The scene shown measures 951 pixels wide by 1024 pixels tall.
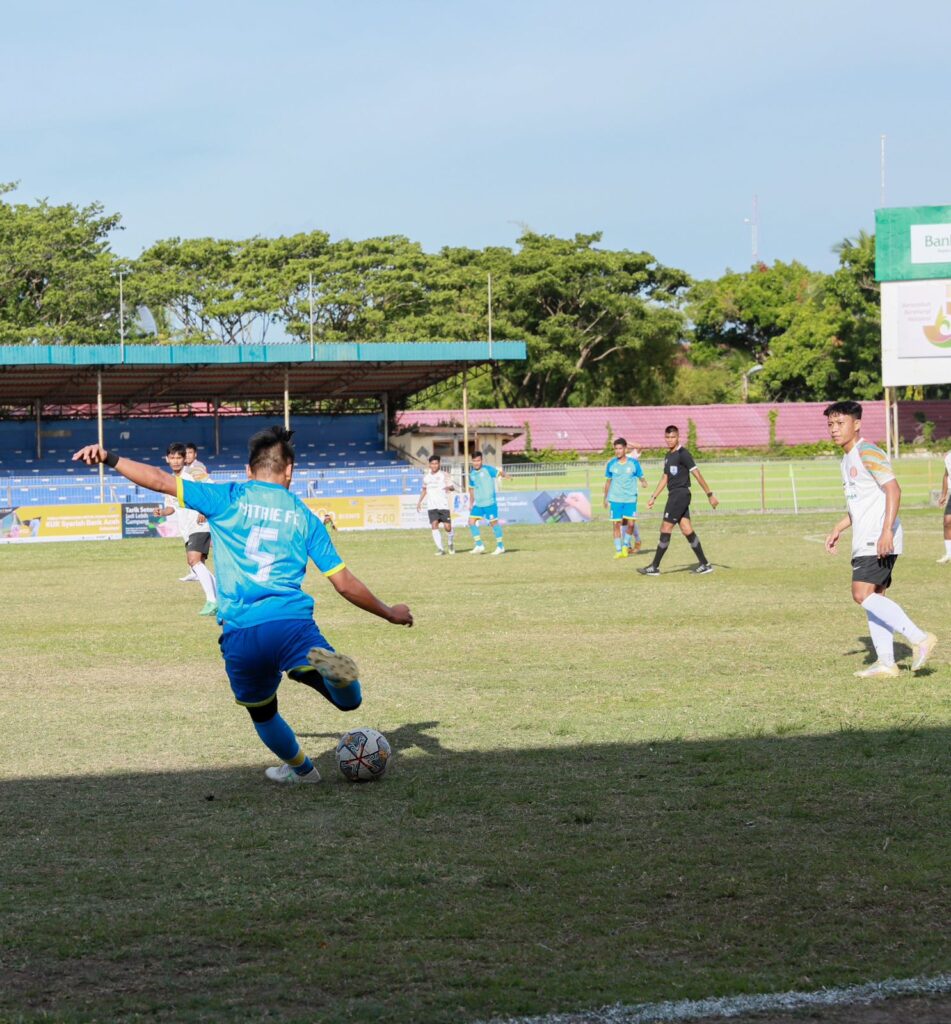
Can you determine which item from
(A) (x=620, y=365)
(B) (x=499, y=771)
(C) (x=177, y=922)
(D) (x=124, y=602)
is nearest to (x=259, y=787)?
(B) (x=499, y=771)

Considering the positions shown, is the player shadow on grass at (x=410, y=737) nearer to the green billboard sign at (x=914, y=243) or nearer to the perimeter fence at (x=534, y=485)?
the perimeter fence at (x=534, y=485)

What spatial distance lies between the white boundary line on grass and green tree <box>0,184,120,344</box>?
57918 mm

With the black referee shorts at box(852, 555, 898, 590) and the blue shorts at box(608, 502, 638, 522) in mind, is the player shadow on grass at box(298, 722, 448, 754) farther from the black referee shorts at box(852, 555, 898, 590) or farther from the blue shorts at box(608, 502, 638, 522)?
the blue shorts at box(608, 502, 638, 522)

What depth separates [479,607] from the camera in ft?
51.6

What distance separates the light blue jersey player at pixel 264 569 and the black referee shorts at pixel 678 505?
13207mm

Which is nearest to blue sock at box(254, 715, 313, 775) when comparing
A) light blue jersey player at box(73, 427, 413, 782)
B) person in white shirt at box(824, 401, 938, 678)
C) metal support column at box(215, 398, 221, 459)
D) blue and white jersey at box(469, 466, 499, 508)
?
light blue jersey player at box(73, 427, 413, 782)

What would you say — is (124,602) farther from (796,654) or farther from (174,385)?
(174,385)

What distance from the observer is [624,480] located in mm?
23266

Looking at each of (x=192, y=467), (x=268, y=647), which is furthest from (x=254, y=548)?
(x=192, y=467)

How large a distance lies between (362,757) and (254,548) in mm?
1393

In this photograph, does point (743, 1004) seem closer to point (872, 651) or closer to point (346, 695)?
point (346, 695)

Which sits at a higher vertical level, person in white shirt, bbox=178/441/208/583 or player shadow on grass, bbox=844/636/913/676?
person in white shirt, bbox=178/441/208/583

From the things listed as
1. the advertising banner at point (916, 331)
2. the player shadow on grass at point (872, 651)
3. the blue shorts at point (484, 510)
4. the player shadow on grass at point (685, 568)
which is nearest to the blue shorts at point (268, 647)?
the player shadow on grass at point (872, 651)

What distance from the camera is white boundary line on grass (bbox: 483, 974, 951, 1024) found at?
12.7 ft
